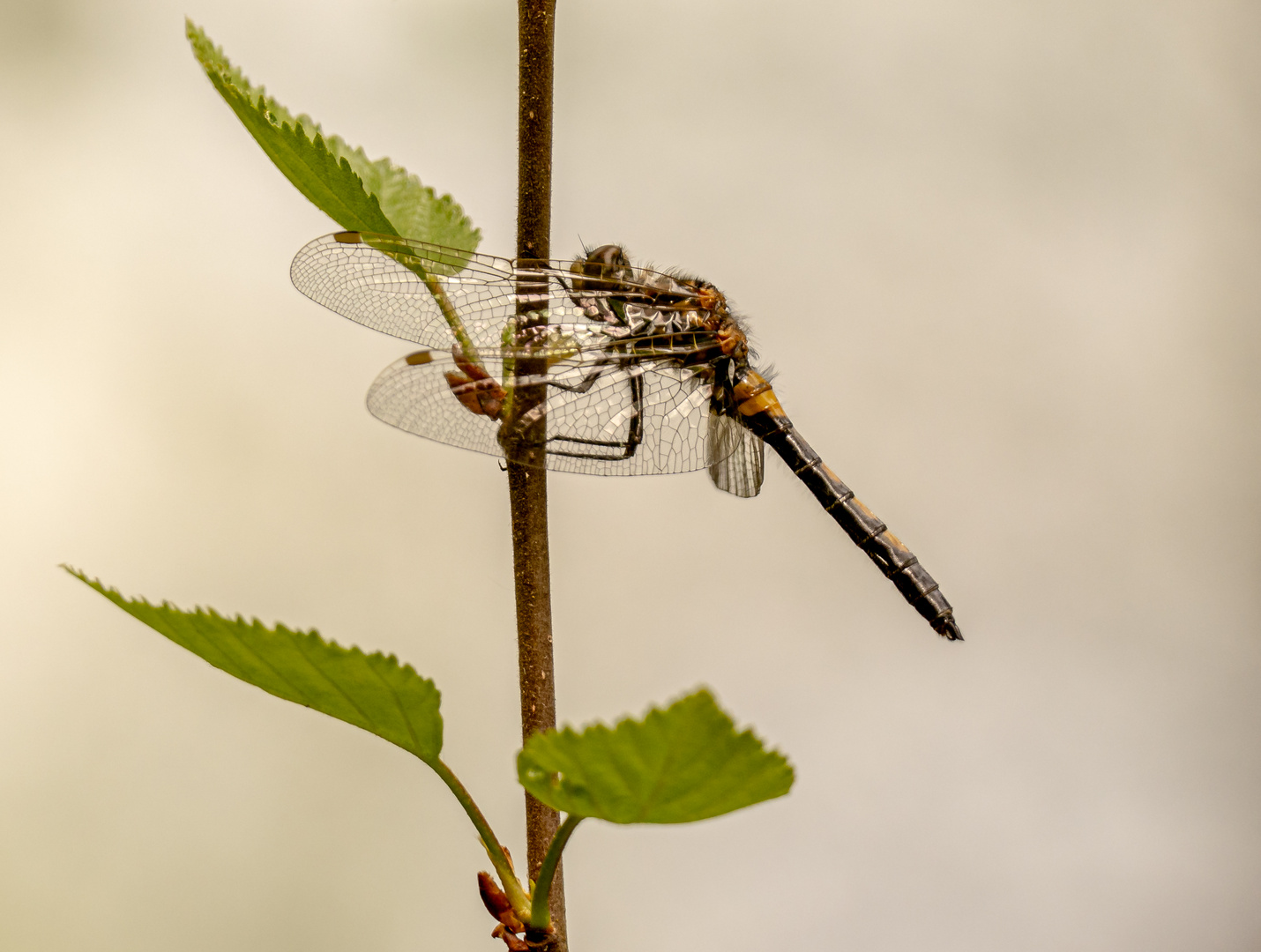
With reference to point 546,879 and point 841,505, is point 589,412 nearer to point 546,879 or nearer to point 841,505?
point 841,505

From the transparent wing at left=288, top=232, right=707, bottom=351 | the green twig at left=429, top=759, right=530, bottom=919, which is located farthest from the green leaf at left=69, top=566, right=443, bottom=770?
the transparent wing at left=288, top=232, right=707, bottom=351

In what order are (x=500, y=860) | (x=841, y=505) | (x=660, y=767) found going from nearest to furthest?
(x=660, y=767) < (x=500, y=860) < (x=841, y=505)

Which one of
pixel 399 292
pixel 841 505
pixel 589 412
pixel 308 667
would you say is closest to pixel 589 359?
pixel 589 412

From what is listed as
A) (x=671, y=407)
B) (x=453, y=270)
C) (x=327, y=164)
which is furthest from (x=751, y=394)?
(x=327, y=164)

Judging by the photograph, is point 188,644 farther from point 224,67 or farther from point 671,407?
point 671,407

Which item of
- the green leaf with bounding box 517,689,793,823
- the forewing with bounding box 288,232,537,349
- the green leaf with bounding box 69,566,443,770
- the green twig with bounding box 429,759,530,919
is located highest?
the forewing with bounding box 288,232,537,349

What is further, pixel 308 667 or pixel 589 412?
pixel 589 412

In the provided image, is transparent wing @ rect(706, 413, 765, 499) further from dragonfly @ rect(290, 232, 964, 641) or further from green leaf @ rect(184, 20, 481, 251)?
green leaf @ rect(184, 20, 481, 251)
